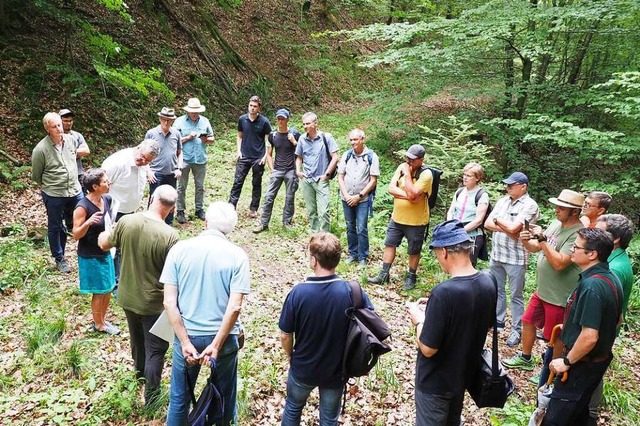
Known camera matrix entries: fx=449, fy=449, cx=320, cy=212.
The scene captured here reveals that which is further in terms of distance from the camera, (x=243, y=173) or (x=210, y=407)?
(x=243, y=173)

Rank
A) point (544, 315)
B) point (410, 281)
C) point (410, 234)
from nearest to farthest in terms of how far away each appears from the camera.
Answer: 1. point (544, 315)
2. point (410, 234)
3. point (410, 281)

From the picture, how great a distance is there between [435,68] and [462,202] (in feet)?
23.4

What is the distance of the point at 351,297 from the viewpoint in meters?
3.27

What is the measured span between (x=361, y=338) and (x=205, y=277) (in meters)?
1.25

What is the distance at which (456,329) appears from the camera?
3.00 meters

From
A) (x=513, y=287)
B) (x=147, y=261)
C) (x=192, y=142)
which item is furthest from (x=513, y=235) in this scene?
(x=192, y=142)

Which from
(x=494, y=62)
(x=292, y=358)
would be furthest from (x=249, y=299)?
(x=494, y=62)

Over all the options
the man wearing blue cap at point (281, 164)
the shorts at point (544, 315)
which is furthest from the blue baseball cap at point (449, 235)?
the man wearing blue cap at point (281, 164)

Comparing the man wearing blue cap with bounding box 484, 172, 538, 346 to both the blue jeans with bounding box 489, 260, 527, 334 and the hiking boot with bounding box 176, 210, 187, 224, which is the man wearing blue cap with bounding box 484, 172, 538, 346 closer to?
Answer: the blue jeans with bounding box 489, 260, 527, 334

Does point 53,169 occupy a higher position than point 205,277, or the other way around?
point 53,169

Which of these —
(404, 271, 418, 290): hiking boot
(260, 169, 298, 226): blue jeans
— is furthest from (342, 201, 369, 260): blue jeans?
(260, 169, 298, 226): blue jeans

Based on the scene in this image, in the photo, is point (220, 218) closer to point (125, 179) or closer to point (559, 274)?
point (125, 179)

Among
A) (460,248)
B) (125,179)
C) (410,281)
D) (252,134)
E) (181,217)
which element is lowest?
(410,281)

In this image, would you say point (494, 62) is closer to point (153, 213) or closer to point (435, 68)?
point (435, 68)
